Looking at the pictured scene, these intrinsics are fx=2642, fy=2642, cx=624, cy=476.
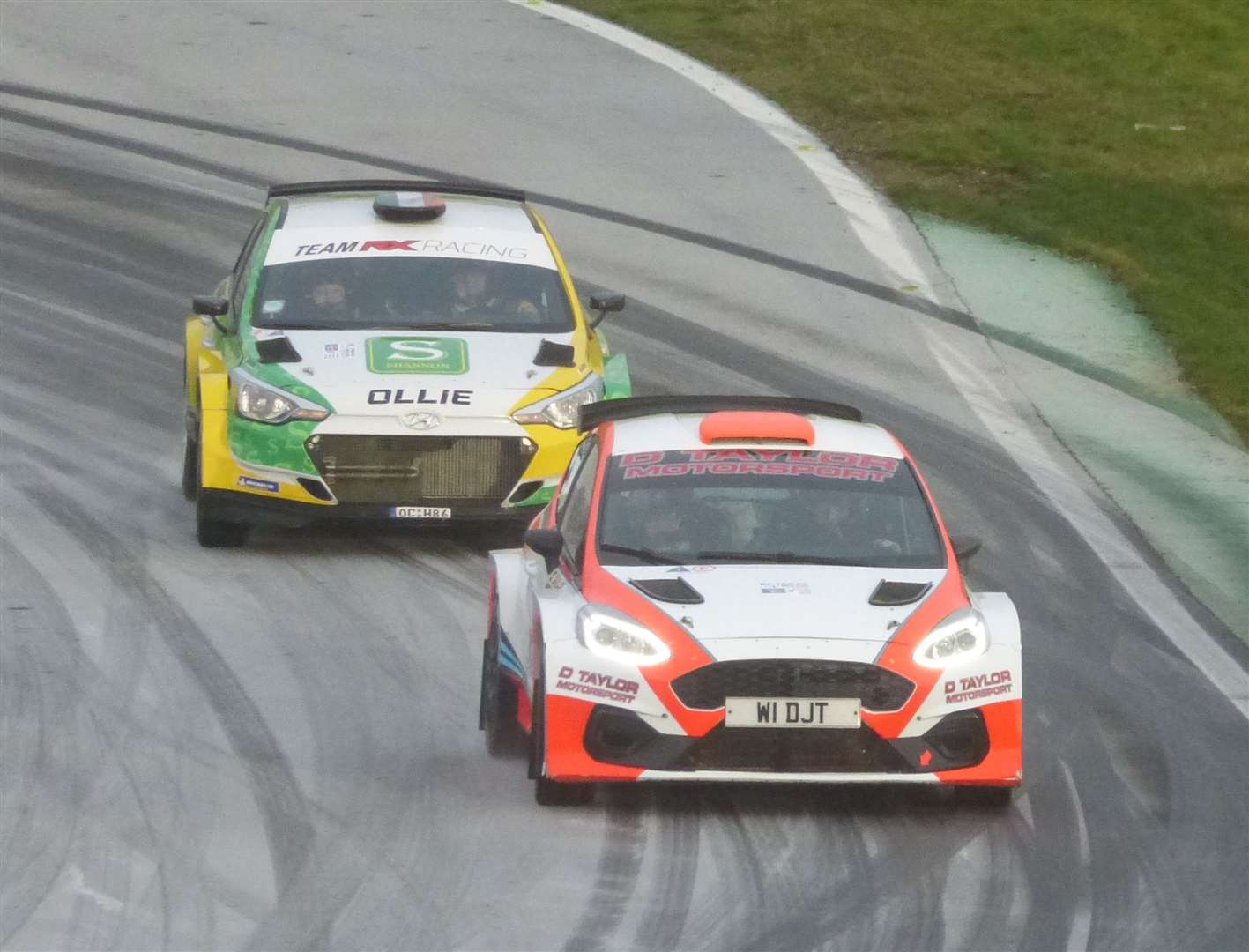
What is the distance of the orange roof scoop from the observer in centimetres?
1070

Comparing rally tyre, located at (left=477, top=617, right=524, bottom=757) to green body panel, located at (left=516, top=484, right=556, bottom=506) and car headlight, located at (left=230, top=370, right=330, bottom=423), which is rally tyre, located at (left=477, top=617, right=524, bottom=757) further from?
car headlight, located at (left=230, top=370, right=330, bottom=423)

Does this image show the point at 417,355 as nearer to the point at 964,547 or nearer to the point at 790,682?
the point at 964,547

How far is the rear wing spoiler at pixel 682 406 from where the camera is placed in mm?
11367

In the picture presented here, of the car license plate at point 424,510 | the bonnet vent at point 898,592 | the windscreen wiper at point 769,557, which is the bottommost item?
the car license plate at point 424,510

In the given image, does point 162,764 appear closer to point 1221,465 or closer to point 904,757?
point 904,757

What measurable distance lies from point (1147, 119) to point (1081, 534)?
12449 millimetres

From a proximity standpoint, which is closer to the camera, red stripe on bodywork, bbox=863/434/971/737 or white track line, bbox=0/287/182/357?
red stripe on bodywork, bbox=863/434/971/737

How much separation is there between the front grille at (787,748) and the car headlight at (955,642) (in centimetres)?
37

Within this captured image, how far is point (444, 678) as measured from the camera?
11.7 meters

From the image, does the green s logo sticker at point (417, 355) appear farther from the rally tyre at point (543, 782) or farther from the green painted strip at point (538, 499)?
the rally tyre at point (543, 782)

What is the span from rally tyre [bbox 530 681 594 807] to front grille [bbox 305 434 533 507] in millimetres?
4182

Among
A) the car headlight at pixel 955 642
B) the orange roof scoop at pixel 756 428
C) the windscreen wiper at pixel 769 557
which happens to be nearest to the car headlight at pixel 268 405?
the orange roof scoop at pixel 756 428

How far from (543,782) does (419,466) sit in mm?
4366

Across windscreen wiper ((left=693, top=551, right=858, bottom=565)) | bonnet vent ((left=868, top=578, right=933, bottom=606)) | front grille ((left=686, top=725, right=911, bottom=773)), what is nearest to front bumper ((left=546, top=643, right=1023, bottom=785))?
front grille ((left=686, top=725, right=911, bottom=773))
